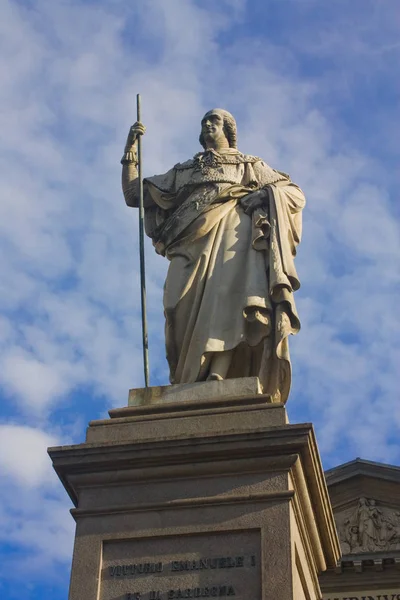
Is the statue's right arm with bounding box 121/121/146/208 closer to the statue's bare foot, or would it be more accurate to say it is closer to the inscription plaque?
the statue's bare foot

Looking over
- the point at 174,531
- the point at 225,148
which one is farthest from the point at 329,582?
the point at 174,531

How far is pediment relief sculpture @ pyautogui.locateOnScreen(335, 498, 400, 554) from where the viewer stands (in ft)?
107

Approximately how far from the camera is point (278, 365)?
11977 mm

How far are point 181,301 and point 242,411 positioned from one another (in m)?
1.72

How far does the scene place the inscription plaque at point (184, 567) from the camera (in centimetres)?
1020

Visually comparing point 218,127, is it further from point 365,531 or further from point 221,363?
point 365,531

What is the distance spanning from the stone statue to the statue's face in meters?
0.01

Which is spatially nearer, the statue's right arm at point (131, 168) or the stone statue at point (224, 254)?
the stone statue at point (224, 254)

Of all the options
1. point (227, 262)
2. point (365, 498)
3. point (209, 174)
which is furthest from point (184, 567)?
point (365, 498)

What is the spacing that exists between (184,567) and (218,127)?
5.21 metres

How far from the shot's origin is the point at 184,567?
408 inches

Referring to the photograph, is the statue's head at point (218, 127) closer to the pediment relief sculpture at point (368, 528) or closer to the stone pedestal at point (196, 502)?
the stone pedestal at point (196, 502)

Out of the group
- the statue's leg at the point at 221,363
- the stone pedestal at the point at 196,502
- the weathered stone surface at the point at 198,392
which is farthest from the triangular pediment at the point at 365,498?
the stone pedestal at the point at 196,502

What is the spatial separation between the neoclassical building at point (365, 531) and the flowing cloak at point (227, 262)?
19361 millimetres
